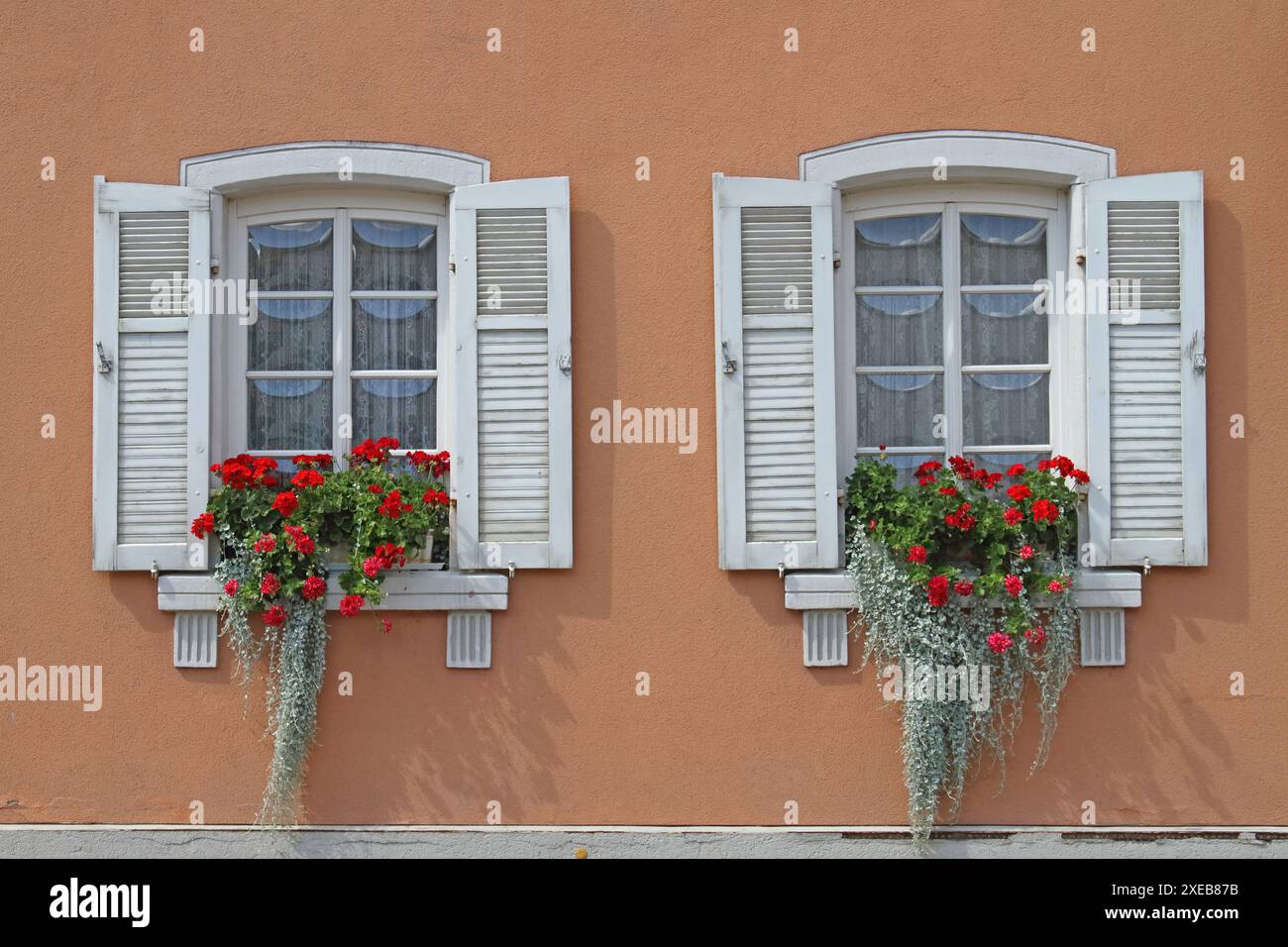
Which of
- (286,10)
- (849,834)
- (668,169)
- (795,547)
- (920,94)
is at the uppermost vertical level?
(286,10)

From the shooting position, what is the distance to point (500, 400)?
4883 mm

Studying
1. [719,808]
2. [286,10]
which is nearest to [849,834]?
[719,808]

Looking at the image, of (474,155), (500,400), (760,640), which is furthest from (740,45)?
(760,640)

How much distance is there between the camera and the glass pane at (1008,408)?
16.7 feet

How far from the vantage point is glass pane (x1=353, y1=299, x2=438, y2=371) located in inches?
200

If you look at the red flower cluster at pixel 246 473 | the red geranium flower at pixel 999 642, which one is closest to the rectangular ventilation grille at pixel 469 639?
the red flower cluster at pixel 246 473

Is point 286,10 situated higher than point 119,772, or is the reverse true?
point 286,10

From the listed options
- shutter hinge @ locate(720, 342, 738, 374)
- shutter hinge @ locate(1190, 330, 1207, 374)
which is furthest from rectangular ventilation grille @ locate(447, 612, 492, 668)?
shutter hinge @ locate(1190, 330, 1207, 374)

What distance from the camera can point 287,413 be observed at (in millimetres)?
5082

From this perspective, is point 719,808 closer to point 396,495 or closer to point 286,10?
point 396,495

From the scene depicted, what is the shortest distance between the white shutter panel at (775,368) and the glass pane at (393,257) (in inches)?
47.9

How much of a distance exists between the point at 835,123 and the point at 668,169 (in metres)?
0.70

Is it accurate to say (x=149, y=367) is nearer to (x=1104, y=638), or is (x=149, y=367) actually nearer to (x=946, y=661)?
(x=946, y=661)

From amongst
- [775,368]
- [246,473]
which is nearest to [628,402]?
[775,368]
